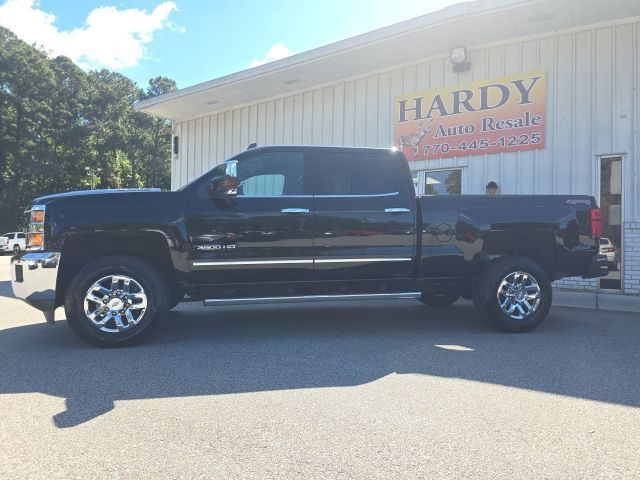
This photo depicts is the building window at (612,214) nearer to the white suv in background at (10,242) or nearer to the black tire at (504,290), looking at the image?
the black tire at (504,290)

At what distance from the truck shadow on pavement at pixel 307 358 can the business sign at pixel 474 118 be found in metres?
4.43

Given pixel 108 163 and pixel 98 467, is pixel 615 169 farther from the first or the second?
pixel 108 163

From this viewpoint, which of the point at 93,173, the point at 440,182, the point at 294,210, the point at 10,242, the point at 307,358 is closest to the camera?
the point at 307,358

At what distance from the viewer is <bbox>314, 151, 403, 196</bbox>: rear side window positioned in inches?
215

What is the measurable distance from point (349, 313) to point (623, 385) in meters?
3.61

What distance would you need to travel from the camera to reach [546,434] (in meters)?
3.01

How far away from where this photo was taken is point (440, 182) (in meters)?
10.8

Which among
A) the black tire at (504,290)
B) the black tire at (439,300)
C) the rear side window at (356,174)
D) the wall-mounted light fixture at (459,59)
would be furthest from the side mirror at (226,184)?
the wall-mounted light fixture at (459,59)

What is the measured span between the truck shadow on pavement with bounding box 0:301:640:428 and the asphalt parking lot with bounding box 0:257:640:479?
0.07ft

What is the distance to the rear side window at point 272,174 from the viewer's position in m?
5.32

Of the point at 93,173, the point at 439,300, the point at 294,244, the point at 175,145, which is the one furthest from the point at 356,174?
the point at 93,173

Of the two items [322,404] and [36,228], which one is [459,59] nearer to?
[36,228]

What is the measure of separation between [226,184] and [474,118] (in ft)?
22.9

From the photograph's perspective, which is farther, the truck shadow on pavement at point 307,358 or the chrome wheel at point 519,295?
the chrome wheel at point 519,295
